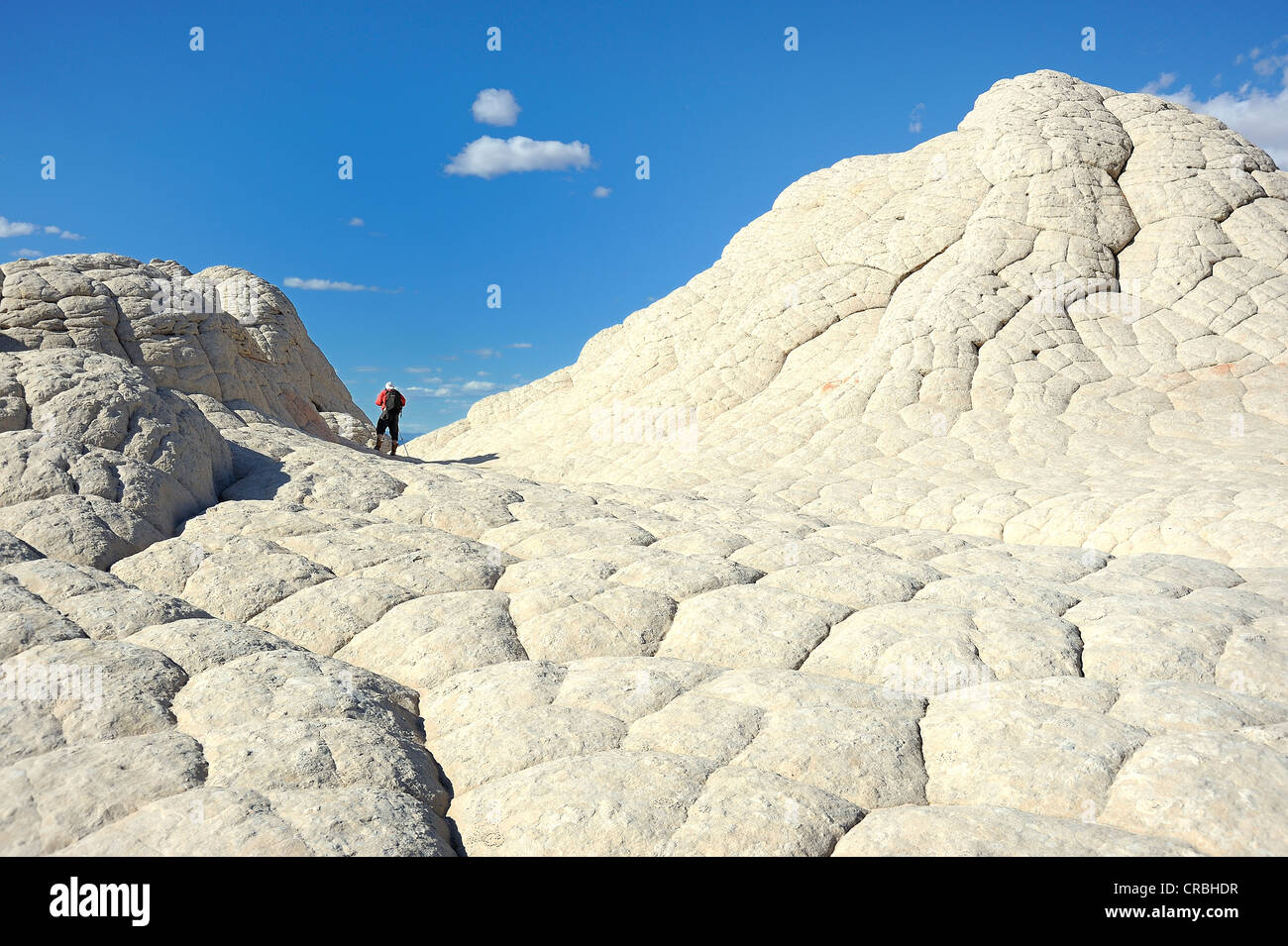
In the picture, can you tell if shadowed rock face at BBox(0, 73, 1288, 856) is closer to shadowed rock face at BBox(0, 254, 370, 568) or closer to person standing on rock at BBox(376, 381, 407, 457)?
shadowed rock face at BBox(0, 254, 370, 568)

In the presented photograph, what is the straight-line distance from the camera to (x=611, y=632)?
525 cm

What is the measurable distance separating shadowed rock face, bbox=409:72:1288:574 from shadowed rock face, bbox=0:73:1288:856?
14 cm

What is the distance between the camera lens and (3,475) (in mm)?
5949

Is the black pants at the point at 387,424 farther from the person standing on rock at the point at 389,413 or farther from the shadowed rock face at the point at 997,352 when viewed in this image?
the shadowed rock face at the point at 997,352

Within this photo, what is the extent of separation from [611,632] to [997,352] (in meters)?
11.6

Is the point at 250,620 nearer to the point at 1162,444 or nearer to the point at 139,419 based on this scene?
the point at 139,419

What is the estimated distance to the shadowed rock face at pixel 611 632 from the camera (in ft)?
11.0

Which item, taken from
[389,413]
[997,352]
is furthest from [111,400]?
[997,352]

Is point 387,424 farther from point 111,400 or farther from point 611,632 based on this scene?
point 611,632

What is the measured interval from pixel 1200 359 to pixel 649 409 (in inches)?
399

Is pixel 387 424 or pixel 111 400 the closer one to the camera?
pixel 111 400

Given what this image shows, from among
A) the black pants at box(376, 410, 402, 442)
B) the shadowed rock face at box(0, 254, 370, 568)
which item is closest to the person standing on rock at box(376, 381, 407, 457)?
the black pants at box(376, 410, 402, 442)
